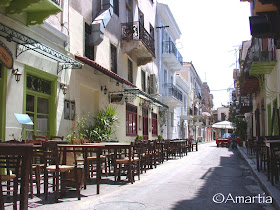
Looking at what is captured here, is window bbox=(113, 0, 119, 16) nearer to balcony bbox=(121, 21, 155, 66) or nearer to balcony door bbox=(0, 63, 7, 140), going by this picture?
balcony bbox=(121, 21, 155, 66)

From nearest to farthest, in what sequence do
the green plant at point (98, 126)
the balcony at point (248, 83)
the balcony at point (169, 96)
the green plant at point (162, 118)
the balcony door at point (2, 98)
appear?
the balcony door at point (2, 98), the green plant at point (98, 126), the balcony at point (248, 83), the green plant at point (162, 118), the balcony at point (169, 96)

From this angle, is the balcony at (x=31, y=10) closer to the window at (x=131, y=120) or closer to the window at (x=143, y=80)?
the window at (x=131, y=120)

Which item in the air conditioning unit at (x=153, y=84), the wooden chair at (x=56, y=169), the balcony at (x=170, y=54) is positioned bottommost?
the wooden chair at (x=56, y=169)

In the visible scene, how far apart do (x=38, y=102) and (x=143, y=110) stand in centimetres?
1215

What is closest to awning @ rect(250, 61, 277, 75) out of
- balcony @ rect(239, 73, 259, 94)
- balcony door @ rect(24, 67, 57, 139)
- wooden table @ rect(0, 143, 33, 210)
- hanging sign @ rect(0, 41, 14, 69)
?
balcony @ rect(239, 73, 259, 94)

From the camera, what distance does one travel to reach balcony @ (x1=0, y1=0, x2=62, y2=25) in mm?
8828

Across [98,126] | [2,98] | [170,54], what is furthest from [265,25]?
[170,54]

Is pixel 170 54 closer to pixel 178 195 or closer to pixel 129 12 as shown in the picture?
pixel 129 12

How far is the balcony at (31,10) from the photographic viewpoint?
29.0 feet

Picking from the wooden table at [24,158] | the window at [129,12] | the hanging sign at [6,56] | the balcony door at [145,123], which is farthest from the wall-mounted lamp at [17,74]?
the balcony door at [145,123]

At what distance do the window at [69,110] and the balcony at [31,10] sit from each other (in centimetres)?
326

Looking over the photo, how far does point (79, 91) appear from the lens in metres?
12.9

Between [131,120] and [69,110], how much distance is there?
793cm

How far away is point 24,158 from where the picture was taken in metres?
3.56
